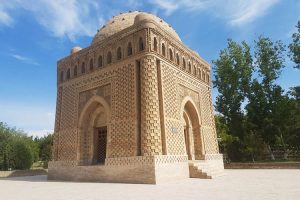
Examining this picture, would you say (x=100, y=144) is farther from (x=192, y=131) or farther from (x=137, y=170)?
(x=192, y=131)

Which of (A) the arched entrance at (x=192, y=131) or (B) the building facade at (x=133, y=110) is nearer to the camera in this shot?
(B) the building facade at (x=133, y=110)

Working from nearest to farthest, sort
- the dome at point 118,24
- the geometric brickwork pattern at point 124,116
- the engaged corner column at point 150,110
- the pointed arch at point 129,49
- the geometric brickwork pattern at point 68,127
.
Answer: the engaged corner column at point 150,110
the geometric brickwork pattern at point 124,116
the pointed arch at point 129,49
the geometric brickwork pattern at point 68,127
the dome at point 118,24

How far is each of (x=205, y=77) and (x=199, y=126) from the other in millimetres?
3718

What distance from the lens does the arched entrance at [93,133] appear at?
1264 centimetres

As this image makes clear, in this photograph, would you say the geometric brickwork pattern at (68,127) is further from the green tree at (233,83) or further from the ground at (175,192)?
the green tree at (233,83)

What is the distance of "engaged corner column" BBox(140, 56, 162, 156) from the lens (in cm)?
981

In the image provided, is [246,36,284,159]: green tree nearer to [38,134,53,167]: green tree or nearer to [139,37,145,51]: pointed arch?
[139,37,145,51]: pointed arch

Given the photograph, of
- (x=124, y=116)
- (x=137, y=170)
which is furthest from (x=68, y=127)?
(x=137, y=170)

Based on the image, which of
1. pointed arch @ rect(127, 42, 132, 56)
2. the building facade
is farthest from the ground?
pointed arch @ rect(127, 42, 132, 56)

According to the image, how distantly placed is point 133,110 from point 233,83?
16073mm

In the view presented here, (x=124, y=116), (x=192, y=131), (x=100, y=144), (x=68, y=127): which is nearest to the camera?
(x=124, y=116)

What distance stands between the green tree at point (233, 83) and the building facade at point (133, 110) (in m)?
9.07

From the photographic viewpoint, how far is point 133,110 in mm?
10609

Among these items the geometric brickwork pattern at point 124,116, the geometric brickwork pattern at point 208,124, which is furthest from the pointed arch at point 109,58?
the geometric brickwork pattern at point 208,124
